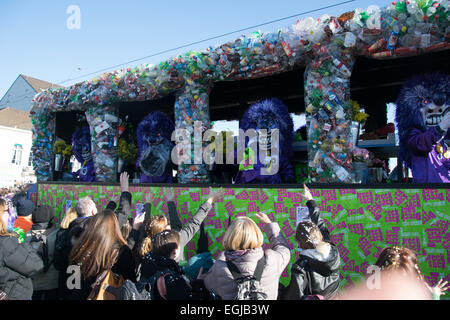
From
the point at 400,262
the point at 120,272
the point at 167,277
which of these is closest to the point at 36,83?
the point at 120,272

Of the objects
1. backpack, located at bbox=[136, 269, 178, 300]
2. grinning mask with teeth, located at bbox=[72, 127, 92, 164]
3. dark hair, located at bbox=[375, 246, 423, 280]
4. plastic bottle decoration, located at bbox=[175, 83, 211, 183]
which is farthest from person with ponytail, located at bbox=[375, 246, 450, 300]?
grinning mask with teeth, located at bbox=[72, 127, 92, 164]

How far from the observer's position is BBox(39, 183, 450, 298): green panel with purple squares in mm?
2818

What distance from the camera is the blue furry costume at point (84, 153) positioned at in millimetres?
6828

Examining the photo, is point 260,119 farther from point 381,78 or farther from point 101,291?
point 101,291

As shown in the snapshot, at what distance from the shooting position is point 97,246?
2109 millimetres

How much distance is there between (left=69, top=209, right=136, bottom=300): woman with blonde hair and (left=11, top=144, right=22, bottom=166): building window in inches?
870

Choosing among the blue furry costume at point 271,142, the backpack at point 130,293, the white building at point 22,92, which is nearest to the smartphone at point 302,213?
the blue furry costume at point 271,142

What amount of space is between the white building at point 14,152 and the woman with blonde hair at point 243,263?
21.2 metres

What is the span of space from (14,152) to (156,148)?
62.4 feet

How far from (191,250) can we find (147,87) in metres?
2.87

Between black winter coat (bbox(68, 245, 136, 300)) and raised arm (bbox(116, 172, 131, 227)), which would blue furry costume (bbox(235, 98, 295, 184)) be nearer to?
raised arm (bbox(116, 172, 131, 227))

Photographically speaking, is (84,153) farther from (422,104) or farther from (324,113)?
(422,104)

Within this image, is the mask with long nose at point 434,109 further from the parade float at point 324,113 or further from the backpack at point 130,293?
the backpack at point 130,293

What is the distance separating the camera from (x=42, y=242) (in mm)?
2637
